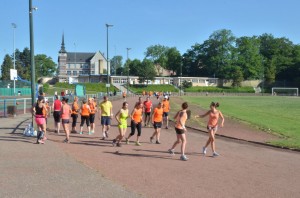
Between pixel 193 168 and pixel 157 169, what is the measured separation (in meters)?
0.96

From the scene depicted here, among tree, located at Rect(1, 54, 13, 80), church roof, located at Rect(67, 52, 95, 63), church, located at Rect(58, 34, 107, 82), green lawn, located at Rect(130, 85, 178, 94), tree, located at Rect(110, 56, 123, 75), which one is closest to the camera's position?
tree, located at Rect(1, 54, 13, 80)

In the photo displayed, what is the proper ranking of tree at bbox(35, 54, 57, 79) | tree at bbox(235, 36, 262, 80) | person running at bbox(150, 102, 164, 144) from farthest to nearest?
tree at bbox(35, 54, 57, 79)
tree at bbox(235, 36, 262, 80)
person running at bbox(150, 102, 164, 144)

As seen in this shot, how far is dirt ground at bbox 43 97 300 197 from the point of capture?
7.48 meters

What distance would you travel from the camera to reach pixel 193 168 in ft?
31.3

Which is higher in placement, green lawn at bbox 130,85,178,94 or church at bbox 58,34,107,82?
church at bbox 58,34,107,82

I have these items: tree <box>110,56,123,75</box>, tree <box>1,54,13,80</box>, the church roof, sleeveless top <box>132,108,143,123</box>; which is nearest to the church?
the church roof

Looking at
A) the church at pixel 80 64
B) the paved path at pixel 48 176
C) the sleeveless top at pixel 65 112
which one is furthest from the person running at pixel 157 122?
the church at pixel 80 64

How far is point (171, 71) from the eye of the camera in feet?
512

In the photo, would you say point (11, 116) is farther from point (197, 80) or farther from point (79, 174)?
point (197, 80)

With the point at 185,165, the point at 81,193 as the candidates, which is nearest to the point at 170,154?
the point at 185,165

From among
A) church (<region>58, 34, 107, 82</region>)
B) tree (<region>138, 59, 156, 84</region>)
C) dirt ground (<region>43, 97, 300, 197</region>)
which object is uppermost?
church (<region>58, 34, 107, 82</region>)

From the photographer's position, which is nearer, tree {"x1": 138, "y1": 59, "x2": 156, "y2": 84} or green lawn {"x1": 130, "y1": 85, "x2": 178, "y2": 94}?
green lawn {"x1": 130, "y1": 85, "x2": 178, "y2": 94}

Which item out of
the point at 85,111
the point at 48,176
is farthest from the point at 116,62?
the point at 48,176

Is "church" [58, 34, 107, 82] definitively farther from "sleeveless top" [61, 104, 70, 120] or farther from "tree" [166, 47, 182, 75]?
"sleeveless top" [61, 104, 70, 120]
